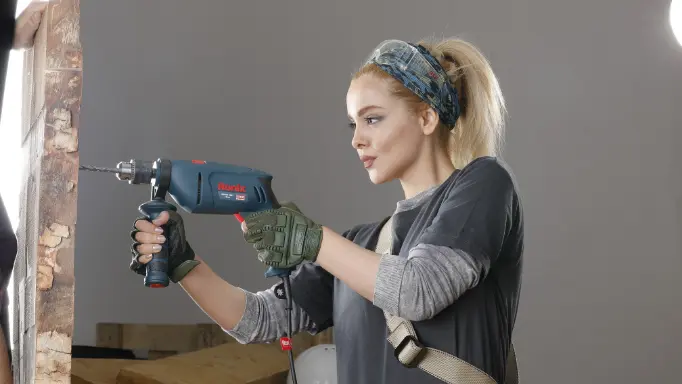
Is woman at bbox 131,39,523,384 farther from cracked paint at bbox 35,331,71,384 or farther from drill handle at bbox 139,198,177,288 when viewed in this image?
cracked paint at bbox 35,331,71,384

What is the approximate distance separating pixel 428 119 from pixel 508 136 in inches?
96.7

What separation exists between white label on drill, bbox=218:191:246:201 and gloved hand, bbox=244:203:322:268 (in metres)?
0.08

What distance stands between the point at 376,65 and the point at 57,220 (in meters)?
0.86

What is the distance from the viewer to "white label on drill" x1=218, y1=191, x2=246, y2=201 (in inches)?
64.4

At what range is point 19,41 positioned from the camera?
135cm

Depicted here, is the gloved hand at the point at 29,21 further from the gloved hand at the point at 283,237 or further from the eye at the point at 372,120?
the eye at the point at 372,120

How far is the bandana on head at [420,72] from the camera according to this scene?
67.9 inches

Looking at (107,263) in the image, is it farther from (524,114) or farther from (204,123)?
(524,114)

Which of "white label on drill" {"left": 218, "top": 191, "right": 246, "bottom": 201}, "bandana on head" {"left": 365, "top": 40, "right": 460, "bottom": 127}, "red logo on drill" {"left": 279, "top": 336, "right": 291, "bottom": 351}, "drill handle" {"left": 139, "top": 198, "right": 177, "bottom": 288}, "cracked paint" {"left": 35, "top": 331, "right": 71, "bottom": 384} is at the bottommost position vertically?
"red logo on drill" {"left": 279, "top": 336, "right": 291, "bottom": 351}

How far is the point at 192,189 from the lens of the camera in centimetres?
160

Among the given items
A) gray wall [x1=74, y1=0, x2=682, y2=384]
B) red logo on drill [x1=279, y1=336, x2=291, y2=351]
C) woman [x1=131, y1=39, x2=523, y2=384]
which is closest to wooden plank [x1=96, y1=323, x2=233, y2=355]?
gray wall [x1=74, y1=0, x2=682, y2=384]

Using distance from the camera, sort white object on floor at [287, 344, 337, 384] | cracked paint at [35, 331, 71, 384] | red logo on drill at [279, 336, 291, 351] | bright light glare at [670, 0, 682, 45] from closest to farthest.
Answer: cracked paint at [35, 331, 71, 384] < red logo on drill at [279, 336, 291, 351] < white object on floor at [287, 344, 337, 384] < bright light glare at [670, 0, 682, 45]

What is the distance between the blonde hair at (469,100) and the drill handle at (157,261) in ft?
1.85

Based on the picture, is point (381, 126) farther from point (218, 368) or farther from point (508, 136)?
point (508, 136)
